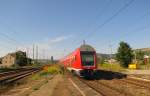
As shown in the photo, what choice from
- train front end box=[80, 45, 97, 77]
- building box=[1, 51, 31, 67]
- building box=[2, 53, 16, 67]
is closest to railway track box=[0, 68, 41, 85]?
train front end box=[80, 45, 97, 77]

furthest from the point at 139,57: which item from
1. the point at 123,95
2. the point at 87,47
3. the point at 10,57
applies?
the point at 123,95

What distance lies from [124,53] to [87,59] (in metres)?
35.4

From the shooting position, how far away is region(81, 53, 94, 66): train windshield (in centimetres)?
2711

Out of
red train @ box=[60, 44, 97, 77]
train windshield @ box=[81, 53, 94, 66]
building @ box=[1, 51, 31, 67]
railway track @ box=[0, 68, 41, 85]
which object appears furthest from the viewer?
building @ box=[1, 51, 31, 67]

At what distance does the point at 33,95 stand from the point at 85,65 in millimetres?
12814

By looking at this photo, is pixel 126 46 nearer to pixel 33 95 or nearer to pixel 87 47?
pixel 87 47

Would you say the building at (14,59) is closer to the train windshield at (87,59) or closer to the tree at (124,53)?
the tree at (124,53)

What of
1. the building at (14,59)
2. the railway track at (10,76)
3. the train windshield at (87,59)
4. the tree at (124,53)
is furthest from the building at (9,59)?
the train windshield at (87,59)

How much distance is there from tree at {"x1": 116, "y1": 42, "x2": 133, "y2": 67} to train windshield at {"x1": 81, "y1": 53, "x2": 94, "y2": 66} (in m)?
34.9

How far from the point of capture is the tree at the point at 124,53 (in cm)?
6093

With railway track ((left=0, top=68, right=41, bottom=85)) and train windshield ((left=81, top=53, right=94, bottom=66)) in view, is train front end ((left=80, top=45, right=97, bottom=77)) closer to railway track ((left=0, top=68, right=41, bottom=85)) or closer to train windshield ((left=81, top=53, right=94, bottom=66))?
train windshield ((left=81, top=53, right=94, bottom=66))

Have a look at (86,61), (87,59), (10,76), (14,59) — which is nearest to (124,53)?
(10,76)

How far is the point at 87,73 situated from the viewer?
1060 inches

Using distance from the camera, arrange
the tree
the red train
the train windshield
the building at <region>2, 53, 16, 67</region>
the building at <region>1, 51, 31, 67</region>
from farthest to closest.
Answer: the building at <region>2, 53, 16, 67</region> < the building at <region>1, 51, 31, 67</region> < the tree < the train windshield < the red train
